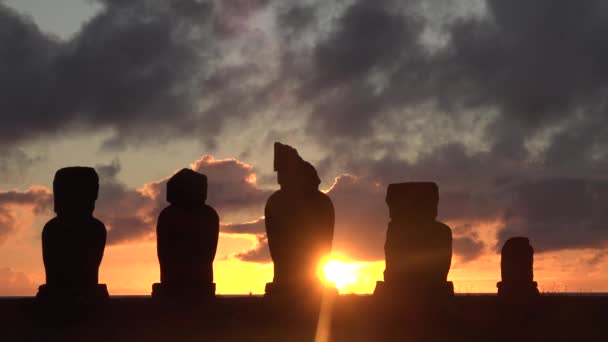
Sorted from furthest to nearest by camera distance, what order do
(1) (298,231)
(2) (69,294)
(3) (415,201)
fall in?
(3) (415,201) → (1) (298,231) → (2) (69,294)

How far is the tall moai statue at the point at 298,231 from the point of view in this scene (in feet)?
64.4

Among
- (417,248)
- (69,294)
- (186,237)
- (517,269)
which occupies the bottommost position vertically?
(69,294)

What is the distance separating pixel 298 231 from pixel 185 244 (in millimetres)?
2269

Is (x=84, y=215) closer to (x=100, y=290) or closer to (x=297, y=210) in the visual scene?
(x=100, y=290)

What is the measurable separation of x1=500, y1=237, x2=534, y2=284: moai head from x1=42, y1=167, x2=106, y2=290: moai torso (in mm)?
11124

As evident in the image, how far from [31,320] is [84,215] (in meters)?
2.31

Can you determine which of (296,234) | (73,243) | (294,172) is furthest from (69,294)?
(294,172)

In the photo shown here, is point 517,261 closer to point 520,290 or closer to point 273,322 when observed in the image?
point 520,290

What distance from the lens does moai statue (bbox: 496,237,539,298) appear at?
83.1 ft

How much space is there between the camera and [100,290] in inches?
770

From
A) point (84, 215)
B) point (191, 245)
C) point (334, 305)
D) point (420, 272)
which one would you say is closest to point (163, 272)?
point (191, 245)

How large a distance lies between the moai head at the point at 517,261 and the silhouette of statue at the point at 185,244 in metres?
9.31

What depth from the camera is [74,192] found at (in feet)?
64.6

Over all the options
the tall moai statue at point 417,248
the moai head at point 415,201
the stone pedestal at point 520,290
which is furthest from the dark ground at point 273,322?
the stone pedestal at point 520,290
